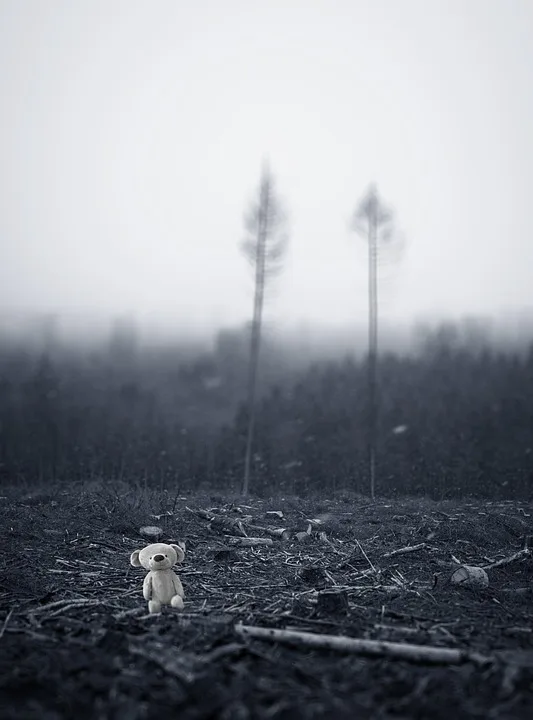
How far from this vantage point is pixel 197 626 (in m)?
4.48

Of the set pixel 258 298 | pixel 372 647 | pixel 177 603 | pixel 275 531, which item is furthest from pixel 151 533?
pixel 258 298

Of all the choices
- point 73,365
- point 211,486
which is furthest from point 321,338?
point 211,486

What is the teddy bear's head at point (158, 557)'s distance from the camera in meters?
5.23

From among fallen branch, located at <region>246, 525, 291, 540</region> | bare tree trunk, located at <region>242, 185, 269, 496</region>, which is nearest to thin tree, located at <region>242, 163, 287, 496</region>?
Result: bare tree trunk, located at <region>242, 185, 269, 496</region>

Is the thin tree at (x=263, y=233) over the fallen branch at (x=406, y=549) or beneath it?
over

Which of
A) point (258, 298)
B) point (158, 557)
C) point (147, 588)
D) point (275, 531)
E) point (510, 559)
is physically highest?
point (258, 298)

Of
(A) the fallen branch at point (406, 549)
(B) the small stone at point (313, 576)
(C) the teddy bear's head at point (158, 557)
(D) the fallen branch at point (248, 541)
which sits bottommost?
(D) the fallen branch at point (248, 541)

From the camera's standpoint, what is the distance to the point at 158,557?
5.26 meters

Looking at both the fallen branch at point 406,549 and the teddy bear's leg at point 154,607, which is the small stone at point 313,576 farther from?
the teddy bear's leg at point 154,607

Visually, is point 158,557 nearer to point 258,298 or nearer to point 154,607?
point 154,607

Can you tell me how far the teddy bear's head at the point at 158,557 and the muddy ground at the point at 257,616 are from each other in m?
0.46

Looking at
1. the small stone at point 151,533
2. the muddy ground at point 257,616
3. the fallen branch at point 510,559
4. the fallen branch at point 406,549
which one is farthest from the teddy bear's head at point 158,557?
the fallen branch at point 510,559

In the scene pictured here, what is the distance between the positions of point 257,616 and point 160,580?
1092mm

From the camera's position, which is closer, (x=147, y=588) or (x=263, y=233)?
(x=147, y=588)
